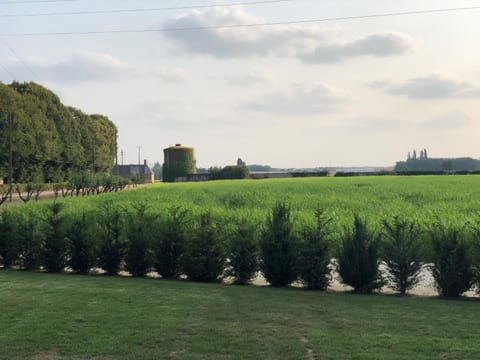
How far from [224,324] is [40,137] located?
52933 millimetres

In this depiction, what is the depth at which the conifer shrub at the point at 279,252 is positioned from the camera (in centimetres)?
884

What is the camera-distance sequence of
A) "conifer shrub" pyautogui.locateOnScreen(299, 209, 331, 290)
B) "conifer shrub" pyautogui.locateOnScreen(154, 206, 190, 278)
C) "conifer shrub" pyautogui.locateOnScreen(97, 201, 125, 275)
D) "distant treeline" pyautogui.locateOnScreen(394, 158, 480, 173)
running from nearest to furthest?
"conifer shrub" pyautogui.locateOnScreen(299, 209, 331, 290), "conifer shrub" pyautogui.locateOnScreen(154, 206, 190, 278), "conifer shrub" pyautogui.locateOnScreen(97, 201, 125, 275), "distant treeline" pyautogui.locateOnScreen(394, 158, 480, 173)

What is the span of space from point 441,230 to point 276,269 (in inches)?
120

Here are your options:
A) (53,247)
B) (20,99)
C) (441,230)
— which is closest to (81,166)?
(20,99)

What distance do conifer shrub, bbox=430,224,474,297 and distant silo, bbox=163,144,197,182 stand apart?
96.8 meters

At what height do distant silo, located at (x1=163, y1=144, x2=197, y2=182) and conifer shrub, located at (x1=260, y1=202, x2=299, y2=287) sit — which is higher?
distant silo, located at (x1=163, y1=144, x2=197, y2=182)

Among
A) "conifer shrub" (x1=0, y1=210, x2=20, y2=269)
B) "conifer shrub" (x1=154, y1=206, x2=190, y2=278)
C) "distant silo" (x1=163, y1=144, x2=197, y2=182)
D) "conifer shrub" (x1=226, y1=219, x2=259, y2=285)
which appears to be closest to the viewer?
"conifer shrub" (x1=226, y1=219, x2=259, y2=285)

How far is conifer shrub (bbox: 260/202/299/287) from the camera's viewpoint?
8.84 m

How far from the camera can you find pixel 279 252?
29.1ft

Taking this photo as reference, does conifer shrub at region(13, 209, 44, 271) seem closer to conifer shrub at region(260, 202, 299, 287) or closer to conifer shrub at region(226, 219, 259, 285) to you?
conifer shrub at region(226, 219, 259, 285)

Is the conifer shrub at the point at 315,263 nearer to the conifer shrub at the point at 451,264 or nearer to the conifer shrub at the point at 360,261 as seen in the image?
the conifer shrub at the point at 360,261

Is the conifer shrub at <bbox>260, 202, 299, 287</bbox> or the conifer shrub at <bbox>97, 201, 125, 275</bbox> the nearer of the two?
the conifer shrub at <bbox>260, 202, 299, 287</bbox>

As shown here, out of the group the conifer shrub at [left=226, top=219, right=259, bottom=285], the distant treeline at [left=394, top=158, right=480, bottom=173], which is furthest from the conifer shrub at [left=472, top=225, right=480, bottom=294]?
the distant treeline at [left=394, top=158, right=480, bottom=173]

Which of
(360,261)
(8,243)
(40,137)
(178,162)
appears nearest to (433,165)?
(178,162)
